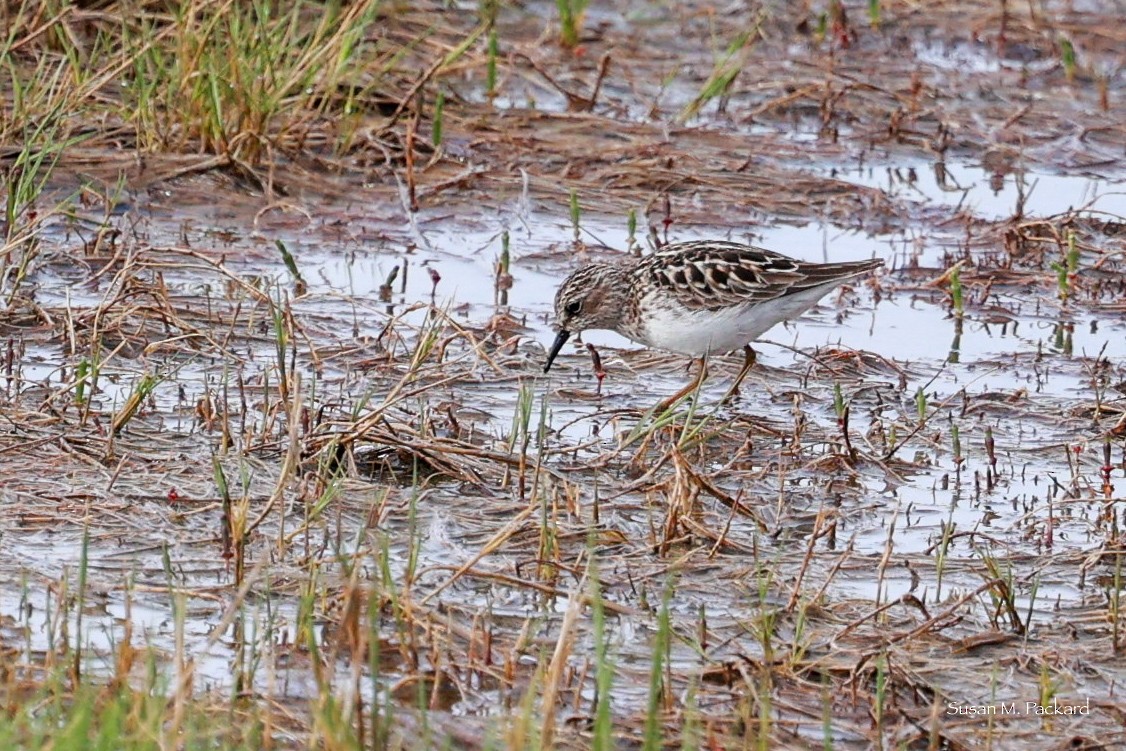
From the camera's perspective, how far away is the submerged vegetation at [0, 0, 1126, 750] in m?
4.71

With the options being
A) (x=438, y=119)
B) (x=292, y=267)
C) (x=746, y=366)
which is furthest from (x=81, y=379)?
(x=438, y=119)

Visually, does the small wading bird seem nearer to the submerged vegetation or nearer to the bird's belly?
the bird's belly

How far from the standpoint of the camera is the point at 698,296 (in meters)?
7.25

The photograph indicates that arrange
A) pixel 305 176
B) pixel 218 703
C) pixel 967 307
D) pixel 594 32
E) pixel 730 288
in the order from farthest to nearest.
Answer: pixel 594 32, pixel 305 176, pixel 967 307, pixel 730 288, pixel 218 703

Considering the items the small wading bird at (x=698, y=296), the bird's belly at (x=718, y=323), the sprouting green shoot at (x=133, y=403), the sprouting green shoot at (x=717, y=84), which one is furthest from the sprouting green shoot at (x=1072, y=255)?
the sprouting green shoot at (x=133, y=403)

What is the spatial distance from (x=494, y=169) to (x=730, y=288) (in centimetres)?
290

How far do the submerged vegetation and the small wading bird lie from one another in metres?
0.22

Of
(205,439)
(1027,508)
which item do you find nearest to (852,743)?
(1027,508)

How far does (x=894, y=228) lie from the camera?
32.0 ft

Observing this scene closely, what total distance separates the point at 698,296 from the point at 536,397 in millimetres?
734

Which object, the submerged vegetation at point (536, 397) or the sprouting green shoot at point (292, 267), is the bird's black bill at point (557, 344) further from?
the sprouting green shoot at point (292, 267)

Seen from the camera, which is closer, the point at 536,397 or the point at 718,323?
the point at 718,323

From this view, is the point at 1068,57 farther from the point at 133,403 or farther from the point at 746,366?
the point at 133,403

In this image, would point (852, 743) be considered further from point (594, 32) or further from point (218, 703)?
point (594, 32)
